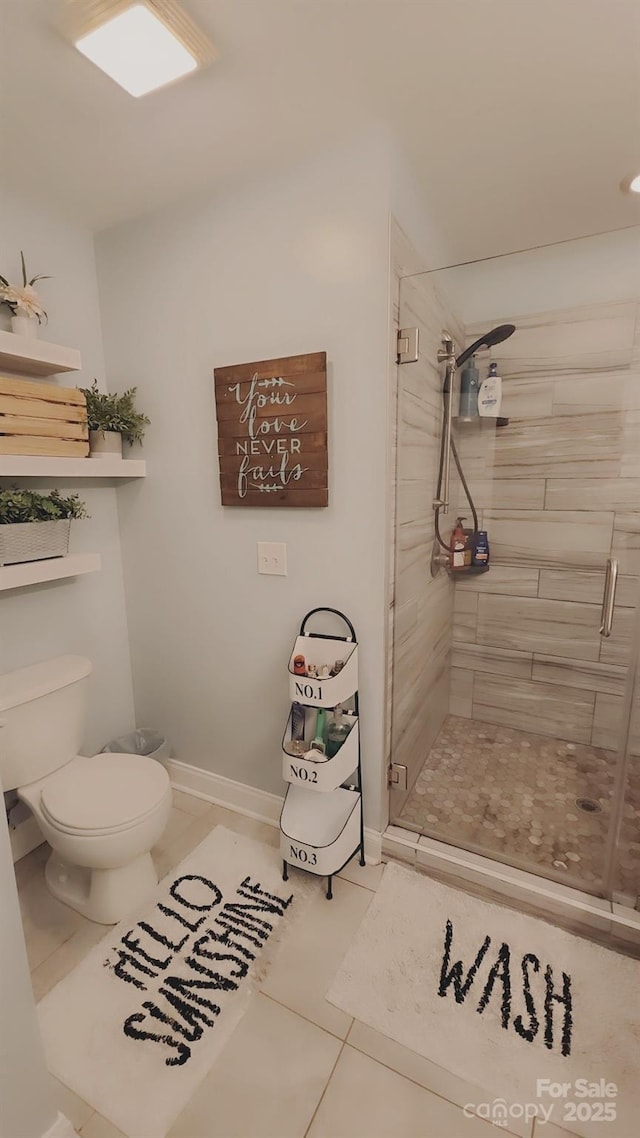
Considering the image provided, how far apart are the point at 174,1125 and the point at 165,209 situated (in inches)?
107

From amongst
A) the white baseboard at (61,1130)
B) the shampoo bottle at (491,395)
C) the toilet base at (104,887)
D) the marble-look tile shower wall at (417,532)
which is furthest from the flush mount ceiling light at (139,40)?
the white baseboard at (61,1130)

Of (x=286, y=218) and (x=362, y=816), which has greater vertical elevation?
(x=286, y=218)

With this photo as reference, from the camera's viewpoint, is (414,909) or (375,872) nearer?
(414,909)

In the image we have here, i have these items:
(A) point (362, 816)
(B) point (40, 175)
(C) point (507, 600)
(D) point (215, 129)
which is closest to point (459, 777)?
(A) point (362, 816)

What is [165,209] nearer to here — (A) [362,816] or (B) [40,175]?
(B) [40,175]

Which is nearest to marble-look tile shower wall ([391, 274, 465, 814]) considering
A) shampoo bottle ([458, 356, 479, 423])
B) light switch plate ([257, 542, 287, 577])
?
shampoo bottle ([458, 356, 479, 423])

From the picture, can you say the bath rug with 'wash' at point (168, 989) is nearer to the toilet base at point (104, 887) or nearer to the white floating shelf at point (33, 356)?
the toilet base at point (104, 887)

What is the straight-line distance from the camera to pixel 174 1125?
104 cm

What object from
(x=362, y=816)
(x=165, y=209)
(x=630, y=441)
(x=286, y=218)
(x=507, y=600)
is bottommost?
(x=362, y=816)

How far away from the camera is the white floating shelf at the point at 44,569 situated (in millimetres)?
1510

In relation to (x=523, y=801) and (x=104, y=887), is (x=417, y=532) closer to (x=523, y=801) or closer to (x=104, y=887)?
(x=523, y=801)

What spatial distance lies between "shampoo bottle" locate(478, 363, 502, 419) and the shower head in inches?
4.0

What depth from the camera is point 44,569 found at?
161 cm

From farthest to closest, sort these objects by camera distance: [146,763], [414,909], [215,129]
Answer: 1. [146,763]
2. [414,909]
3. [215,129]
